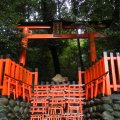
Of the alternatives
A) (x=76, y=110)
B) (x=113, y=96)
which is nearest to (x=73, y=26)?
(x=76, y=110)

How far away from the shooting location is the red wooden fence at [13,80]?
23.9ft

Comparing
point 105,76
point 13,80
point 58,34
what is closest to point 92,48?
point 58,34

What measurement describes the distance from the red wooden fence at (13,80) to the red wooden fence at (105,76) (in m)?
2.49

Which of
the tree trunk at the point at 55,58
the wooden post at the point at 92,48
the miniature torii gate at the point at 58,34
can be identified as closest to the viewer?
the wooden post at the point at 92,48

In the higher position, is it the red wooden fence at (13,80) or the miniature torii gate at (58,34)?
the miniature torii gate at (58,34)

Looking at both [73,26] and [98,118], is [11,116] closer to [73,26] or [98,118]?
[98,118]

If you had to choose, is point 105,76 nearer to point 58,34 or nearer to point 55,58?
point 58,34

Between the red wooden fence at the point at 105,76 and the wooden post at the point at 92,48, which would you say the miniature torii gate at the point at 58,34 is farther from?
the red wooden fence at the point at 105,76

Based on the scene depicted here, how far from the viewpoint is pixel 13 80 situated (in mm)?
7809

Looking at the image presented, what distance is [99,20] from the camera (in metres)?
12.0

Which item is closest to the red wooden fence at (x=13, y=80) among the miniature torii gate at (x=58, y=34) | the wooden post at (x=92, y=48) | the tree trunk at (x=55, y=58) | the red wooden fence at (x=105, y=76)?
the red wooden fence at (x=105, y=76)

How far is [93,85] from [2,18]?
468cm

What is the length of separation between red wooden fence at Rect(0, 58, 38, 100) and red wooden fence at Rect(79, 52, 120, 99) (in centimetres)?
249

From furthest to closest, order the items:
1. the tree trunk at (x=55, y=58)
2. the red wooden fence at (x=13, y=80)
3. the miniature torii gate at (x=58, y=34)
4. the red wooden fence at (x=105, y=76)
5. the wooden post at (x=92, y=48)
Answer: the tree trunk at (x=55, y=58) < the miniature torii gate at (x=58, y=34) < the wooden post at (x=92, y=48) < the red wooden fence at (x=13, y=80) < the red wooden fence at (x=105, y=76)
